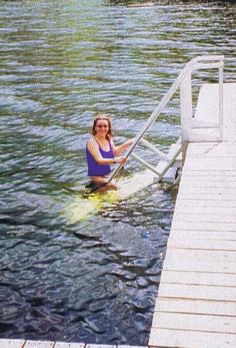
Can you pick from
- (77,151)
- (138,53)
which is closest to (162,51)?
(138,53)

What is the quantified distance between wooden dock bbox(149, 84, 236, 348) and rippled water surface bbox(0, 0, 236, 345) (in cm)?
92

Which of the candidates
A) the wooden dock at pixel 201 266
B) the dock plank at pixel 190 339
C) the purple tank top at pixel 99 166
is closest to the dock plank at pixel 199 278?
the wooden dock at pixel 201 266

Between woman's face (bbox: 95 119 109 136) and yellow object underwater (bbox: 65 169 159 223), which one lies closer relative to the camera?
yellow object underwater (bbox: 65 169 159 223)

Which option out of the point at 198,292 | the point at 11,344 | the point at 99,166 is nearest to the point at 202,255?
the point at 198,292

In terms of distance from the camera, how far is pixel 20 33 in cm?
3347

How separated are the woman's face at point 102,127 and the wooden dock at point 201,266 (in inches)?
76.7

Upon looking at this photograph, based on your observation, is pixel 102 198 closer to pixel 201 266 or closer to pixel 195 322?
pixel 201 266

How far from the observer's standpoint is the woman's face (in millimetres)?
10258

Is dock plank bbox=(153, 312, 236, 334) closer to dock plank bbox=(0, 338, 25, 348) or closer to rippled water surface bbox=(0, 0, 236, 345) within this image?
dock plank bbox=(0, 338, 25, 348)

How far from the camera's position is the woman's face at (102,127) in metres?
10.3

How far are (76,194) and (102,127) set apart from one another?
4.18 feet

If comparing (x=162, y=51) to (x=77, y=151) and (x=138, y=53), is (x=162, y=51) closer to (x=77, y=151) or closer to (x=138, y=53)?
(x=138, y=53)

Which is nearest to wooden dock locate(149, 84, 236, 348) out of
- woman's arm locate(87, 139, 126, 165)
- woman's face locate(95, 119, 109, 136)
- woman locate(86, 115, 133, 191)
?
woman's arm locate(87, 139, 126, 165)

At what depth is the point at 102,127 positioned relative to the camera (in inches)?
405
